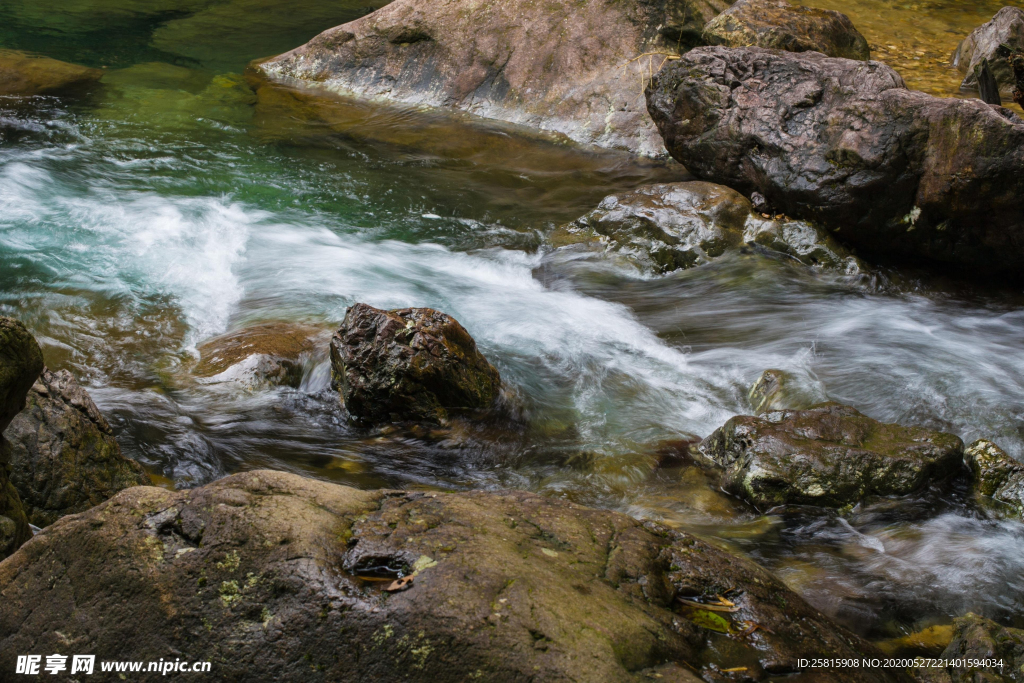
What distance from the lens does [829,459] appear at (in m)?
3.97

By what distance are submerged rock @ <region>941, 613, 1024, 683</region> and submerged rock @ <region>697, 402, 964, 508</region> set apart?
110 centimetres

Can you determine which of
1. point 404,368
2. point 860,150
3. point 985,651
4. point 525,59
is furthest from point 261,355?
point 525,59

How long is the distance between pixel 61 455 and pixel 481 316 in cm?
332

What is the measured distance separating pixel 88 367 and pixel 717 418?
4.26 metres

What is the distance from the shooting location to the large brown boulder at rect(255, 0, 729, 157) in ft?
29.3

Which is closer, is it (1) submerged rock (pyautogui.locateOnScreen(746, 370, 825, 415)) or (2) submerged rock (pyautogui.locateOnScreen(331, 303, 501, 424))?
(2) submerged rock (pyautogui.locateOnScreen(331, 303, 501, 424))

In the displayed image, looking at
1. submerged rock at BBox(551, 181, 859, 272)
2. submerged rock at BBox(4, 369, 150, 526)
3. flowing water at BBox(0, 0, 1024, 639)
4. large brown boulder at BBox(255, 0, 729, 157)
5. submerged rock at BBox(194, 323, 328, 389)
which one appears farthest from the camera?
large brown boulder at BBox(255, 0, 729, 157)

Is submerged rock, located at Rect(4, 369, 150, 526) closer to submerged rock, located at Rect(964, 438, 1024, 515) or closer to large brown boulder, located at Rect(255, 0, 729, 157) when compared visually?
submerged rock, located at Rect(964, 438, 1024, 515)

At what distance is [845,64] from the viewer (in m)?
6.42

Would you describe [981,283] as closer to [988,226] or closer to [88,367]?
[988,226]

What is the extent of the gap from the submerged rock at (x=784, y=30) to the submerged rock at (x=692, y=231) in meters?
2.14

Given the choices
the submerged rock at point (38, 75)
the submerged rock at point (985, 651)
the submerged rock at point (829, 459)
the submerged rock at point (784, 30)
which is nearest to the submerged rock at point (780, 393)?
the submerged rock at point (829, 459)

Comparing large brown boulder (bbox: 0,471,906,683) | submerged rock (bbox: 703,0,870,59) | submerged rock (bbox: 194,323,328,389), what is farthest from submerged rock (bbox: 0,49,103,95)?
large brown boulder (bbox: 0,471,906,683)

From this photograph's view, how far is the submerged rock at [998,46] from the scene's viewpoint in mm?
8477
